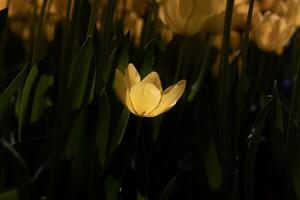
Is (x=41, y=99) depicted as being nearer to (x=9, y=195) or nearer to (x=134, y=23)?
(x=9, y=195)

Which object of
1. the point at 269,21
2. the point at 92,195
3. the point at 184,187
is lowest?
the point at 184,187

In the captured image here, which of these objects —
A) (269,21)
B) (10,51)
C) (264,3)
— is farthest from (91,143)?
(264,3)

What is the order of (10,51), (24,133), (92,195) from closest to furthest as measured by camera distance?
1. (92,195)
2. (24,133)
3. (10,51)

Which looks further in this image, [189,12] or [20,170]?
[189,12]

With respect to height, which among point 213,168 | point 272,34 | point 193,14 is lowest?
point 213,168

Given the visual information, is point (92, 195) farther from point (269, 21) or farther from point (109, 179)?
point (269, 21)

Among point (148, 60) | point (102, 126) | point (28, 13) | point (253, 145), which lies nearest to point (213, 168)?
point (253, 145)

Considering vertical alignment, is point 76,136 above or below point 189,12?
below
